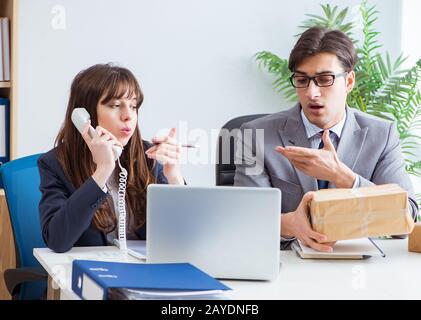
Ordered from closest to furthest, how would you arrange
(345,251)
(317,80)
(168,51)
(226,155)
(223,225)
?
(223,225)
(345,251)
(317,80)
(226,155)
(168,51)

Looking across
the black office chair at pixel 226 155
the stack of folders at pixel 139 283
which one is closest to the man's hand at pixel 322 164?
the black office chair at pixel 226 155

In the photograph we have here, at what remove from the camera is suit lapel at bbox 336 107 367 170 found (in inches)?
111

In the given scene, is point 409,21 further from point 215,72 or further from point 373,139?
point 373,139

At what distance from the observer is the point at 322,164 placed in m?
2.50

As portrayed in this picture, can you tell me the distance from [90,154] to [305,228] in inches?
29.8

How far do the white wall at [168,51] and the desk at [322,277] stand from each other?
179cm

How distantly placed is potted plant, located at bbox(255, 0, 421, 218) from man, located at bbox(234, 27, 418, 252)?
54.8 inches

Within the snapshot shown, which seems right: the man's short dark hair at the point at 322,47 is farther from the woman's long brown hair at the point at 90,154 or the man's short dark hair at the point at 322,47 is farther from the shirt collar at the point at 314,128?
the woman's long brown hair at the point at 90,154

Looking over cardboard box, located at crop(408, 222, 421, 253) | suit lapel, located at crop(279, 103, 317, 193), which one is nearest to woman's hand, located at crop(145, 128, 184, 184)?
suit lapel, located at crop(279, 103, 317, 193)

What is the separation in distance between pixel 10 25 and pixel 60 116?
57 cm

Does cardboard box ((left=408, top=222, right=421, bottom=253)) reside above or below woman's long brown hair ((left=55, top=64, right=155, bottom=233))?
below

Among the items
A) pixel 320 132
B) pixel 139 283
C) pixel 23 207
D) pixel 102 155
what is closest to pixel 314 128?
pixel 320 132

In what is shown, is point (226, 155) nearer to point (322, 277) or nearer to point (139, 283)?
point (322, 277)

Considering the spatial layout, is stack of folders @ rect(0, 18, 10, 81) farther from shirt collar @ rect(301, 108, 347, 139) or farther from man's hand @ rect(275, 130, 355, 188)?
man's hand @ rect(275, 130, 355, 188)
